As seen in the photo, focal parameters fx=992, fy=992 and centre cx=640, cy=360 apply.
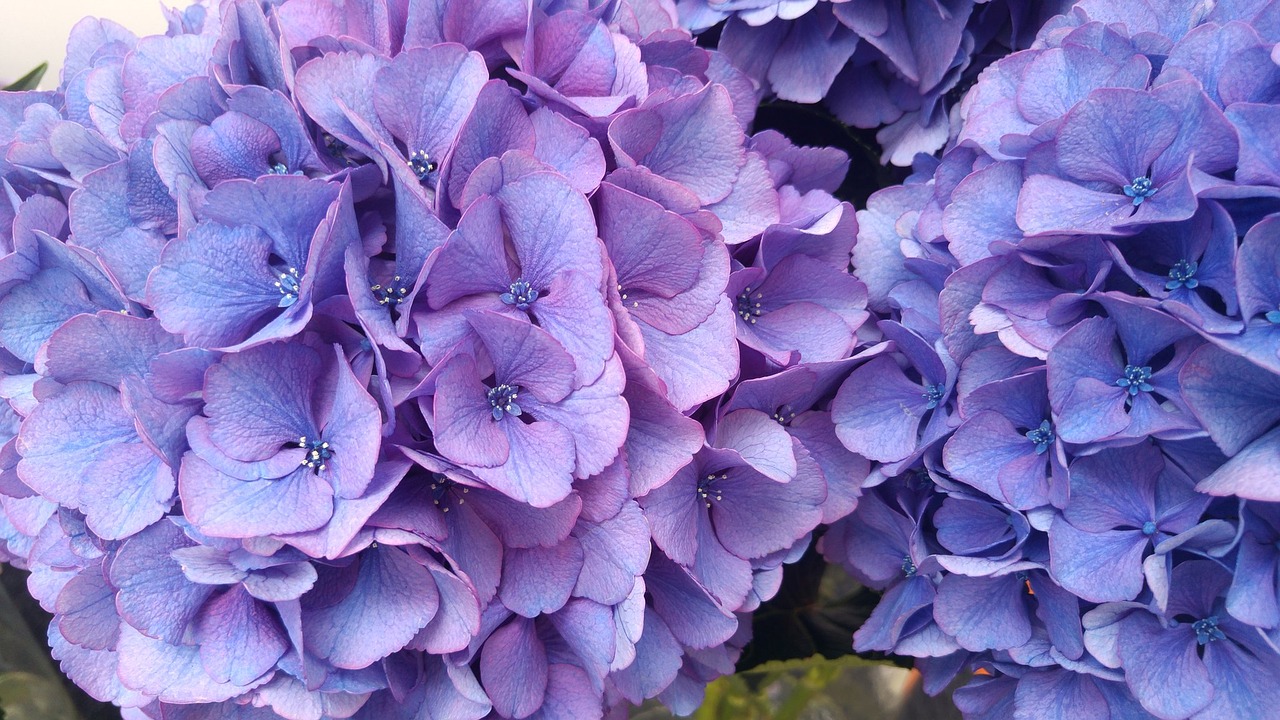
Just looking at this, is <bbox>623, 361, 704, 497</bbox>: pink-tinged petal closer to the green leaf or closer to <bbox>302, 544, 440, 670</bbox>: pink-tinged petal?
<bbox>302, 544, 440, 670</bbox>: pink-tinged petal

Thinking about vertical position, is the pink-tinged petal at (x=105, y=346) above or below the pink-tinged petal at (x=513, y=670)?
above

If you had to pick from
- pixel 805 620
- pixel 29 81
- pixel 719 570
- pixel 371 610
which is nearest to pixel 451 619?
pixel 371 610

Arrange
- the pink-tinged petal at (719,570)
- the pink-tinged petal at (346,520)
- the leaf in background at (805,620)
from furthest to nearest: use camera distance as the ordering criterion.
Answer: the leaf in background at (805,620)
the pink-tinged petal at (719,570)
the pink-tinged petal at (346,520)

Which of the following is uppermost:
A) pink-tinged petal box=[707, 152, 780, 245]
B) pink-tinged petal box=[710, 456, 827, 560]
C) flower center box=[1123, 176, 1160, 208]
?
flower center box=[1123, 176, 1160, 208]

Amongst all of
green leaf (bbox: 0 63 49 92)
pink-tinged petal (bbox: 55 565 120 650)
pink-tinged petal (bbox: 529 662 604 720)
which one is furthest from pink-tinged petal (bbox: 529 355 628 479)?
green leaf (bbox: 0 63 49 92)

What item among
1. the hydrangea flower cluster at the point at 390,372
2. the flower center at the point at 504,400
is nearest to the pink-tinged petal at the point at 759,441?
the hydrangea flower cluster at the point at 390,372

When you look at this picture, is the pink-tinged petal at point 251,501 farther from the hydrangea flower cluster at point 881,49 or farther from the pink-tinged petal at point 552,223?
the hydrangea flower cluster at point 881,49
